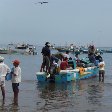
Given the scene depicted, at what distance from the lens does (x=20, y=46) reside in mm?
114250

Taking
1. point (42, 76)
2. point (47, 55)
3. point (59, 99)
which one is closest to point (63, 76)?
point (42, 76)

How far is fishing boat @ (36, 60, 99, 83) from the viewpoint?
21.1m

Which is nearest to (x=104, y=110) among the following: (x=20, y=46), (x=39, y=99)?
(x=39, y=99)

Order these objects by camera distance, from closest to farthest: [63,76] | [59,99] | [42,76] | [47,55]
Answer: [59,99], [63,76], [42,76], [47,55]

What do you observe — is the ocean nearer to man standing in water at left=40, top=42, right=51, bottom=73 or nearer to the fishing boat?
the fishing boat

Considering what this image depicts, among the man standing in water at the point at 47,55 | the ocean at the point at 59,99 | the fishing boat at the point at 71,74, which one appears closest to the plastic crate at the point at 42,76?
the fishing boat at the point at 71,74

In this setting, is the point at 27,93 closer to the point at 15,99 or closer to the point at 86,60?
the point at 15,99

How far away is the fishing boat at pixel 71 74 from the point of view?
832 inches

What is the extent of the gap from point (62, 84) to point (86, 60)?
6.15m

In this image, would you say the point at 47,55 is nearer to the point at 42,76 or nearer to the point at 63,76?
the point at 42,76

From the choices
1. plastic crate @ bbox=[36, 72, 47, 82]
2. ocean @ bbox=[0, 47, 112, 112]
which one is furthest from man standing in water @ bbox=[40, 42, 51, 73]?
ocean @ bbox=[0, 47, 112, 112]

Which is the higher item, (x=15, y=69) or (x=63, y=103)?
(x=15, y=69)

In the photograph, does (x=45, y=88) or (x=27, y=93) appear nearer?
(x=27, y=93)

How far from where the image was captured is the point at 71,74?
2173 centimetres
